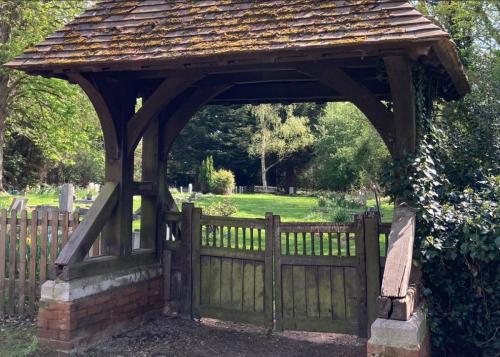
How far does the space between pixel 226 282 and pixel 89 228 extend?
2005 millimetres

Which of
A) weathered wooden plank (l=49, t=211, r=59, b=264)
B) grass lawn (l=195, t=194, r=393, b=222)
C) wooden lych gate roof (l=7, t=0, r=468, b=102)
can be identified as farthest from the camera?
grass lawn (l=195, t=194, r=393, b=222)

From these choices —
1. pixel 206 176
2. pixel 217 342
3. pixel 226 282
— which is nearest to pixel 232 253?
pixel 226 282

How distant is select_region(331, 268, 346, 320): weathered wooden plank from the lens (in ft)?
18.5

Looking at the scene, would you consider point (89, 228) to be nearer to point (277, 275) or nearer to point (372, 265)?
point (277, 275)

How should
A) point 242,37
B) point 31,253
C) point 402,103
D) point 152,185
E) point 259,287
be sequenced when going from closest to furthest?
point 402,103
point 242,37
point 259,287
point 31,253
point 152,185

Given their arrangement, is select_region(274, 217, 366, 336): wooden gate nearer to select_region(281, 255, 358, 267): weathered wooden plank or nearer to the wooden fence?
select_region(281, 255, 358, 267): weathered wooden plank

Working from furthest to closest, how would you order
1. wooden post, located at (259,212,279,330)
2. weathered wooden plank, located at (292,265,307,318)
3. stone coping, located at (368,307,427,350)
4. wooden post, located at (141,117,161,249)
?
wooden post, located at (141,117,161,249) → wooden post, located at (259,212,279,330) → weathered wooden plank, located at (292,265,307,318) → stone coping, located at (368,307,427,350)

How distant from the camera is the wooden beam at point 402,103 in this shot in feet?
14.5

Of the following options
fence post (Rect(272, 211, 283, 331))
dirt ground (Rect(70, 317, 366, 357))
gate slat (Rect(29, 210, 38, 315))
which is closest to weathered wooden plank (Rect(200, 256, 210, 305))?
dirt ground (Rect(70, 317, 366, 357))

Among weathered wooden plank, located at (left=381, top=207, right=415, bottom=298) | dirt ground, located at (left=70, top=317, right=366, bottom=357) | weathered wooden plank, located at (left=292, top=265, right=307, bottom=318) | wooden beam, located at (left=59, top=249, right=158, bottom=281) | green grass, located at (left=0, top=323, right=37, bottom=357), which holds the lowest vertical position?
dirt ground, located at (left=70, top=317, right=366, bottom=357)

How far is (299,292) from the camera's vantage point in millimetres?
5855

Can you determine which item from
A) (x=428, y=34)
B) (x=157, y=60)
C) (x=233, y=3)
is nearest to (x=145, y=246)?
(x=157, y=60)

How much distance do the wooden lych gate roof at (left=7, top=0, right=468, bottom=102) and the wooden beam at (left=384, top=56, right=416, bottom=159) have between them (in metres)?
0.18

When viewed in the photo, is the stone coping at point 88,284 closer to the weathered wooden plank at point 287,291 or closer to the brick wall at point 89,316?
the brick wall at point 89,316
